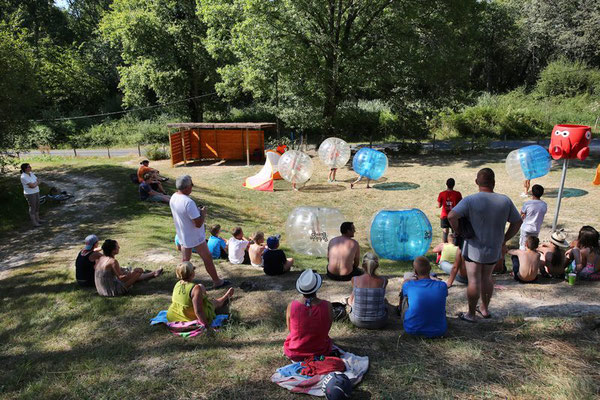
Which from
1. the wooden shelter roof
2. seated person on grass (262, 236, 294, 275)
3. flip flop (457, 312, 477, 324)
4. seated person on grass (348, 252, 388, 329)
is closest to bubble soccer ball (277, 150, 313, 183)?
the wooden shelter roof

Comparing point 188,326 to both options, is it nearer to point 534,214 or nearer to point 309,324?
point 309,324

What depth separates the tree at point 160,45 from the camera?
3194 cm

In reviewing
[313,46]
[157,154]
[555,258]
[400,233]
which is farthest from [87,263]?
[313,46]

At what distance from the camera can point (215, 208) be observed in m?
14.1

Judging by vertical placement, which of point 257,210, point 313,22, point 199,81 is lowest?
point 257,210

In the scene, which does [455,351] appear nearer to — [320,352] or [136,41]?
[320,352]

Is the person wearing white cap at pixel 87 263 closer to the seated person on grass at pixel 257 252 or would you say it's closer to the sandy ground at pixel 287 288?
the sandy ground at pixel 287 288

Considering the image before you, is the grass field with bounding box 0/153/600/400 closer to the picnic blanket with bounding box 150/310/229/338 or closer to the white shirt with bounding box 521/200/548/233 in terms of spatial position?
the picnic blanket with bounding box 150/310/229/338

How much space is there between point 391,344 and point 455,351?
2.27 ft

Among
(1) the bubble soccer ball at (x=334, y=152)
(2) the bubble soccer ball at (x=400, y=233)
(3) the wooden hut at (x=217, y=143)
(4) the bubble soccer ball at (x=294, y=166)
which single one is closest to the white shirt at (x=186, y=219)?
(2) the bubble soccer ball at (x=400, y=233)

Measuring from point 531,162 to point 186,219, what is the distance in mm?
12654

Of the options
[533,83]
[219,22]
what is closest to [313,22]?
[219,22]

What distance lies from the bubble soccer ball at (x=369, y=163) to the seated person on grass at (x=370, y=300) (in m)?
12.0

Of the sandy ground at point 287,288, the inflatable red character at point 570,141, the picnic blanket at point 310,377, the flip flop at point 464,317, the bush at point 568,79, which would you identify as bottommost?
the sandy ground at point 287,288
